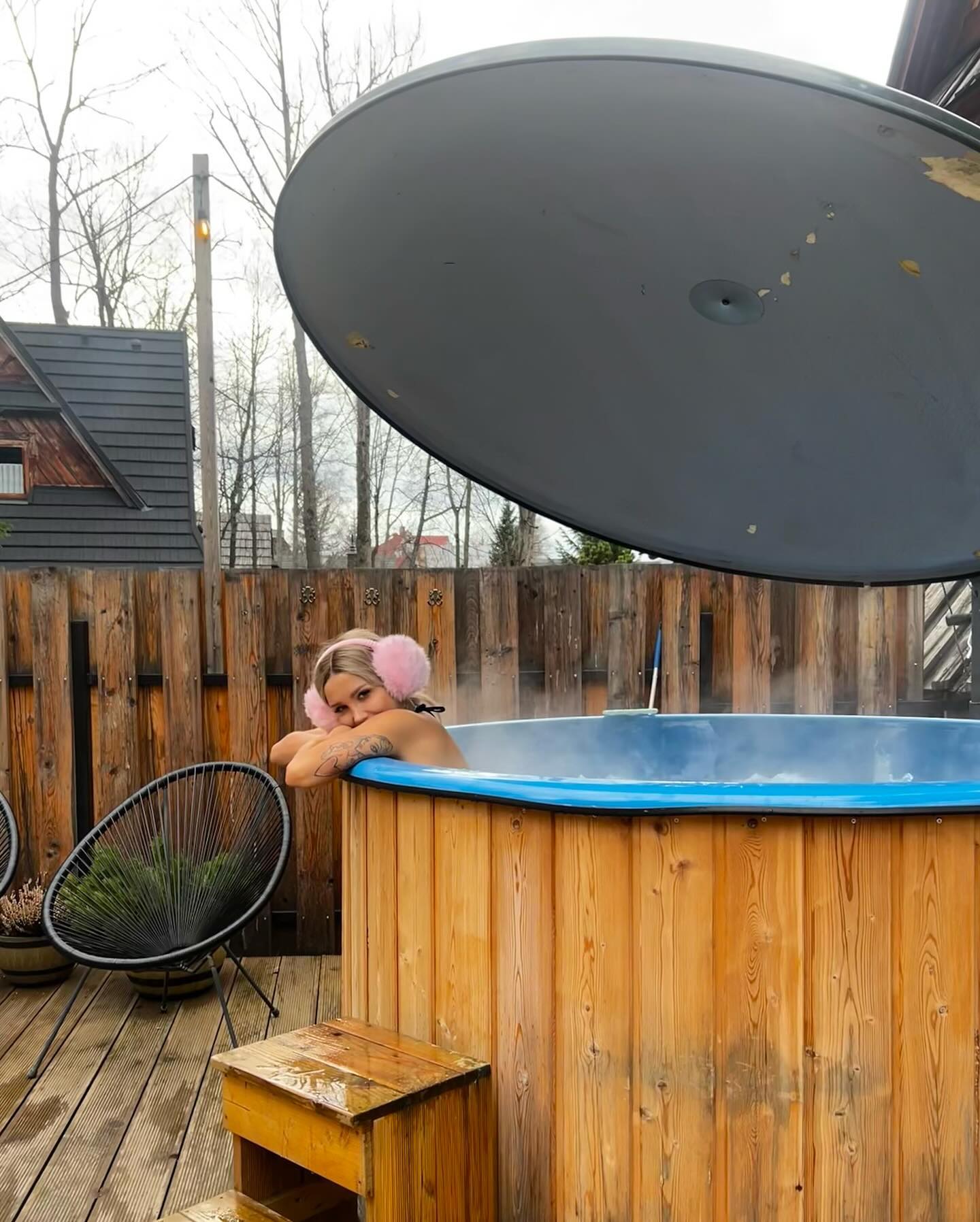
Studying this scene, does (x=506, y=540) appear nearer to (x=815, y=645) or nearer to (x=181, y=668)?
(x=815, y=645)

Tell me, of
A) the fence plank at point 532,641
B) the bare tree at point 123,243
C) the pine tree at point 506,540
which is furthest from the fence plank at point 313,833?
the bare tree at point 123,243

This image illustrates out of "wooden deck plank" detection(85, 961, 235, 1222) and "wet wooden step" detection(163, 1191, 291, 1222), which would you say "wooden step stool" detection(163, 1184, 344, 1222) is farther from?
"wooden deck plank" detection(85, 961, 235, 1222)

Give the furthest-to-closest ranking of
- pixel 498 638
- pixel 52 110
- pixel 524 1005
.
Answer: pixel 52 110
pixel 498 638
pixel 524 1005

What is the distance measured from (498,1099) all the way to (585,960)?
1.09ft

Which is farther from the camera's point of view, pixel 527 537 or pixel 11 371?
pixel 527 537

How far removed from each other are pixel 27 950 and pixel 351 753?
6.70ft

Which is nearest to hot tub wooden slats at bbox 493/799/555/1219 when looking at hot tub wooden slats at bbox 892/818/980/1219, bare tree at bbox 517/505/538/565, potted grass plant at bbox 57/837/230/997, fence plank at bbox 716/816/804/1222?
fence plank at bbox 716/816/804/1222

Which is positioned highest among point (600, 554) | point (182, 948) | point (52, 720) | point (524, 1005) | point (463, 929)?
point (600, 554)

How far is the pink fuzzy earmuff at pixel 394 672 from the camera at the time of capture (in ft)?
7.71

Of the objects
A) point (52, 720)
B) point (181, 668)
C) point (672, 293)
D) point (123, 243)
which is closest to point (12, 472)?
point (123, 243)

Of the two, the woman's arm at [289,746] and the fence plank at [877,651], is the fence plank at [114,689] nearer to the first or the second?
the woman's arm at [289,746]

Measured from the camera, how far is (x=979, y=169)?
1.23 meters

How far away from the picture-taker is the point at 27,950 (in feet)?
10.9

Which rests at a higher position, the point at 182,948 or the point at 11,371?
the point at 11,371
